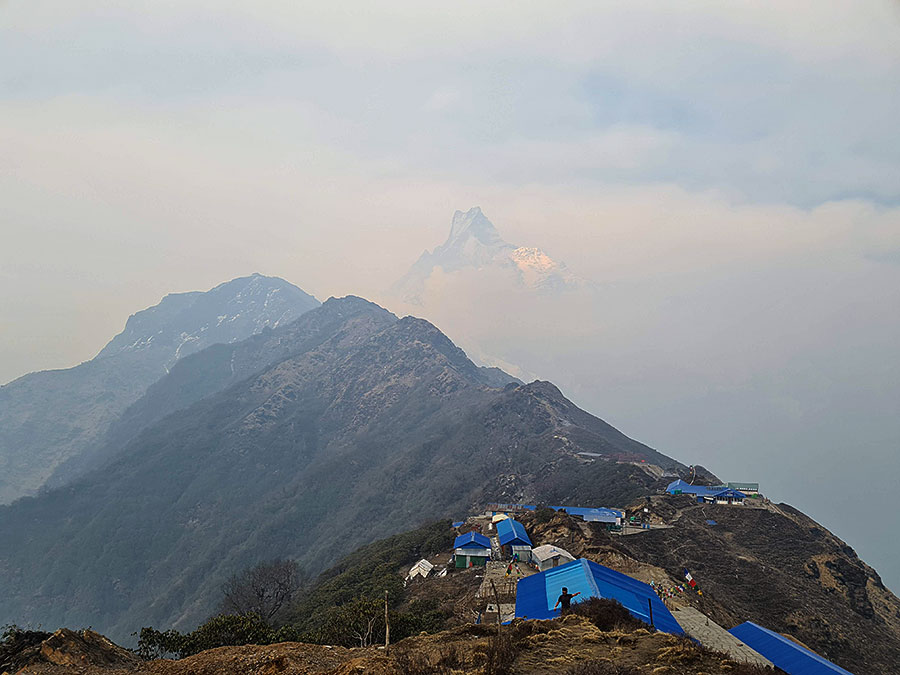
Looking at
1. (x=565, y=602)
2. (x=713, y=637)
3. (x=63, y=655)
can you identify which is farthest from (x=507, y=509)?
(x=63, y=655)

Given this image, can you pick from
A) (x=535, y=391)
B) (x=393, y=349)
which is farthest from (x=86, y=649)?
(x=393, y=349)

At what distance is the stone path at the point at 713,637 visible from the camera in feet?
65.3

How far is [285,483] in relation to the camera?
143 meters

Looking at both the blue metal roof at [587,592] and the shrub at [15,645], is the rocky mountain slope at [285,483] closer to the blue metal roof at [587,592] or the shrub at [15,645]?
the blue metal roof at [587,592]

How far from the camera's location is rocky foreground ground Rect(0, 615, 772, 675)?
12156mm

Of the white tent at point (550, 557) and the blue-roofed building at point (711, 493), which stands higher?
the blue-roofed building at point (711, 493)

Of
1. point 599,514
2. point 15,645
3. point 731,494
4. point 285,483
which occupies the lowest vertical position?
point 285,483

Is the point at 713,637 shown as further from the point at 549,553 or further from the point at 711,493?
the point at 711,493

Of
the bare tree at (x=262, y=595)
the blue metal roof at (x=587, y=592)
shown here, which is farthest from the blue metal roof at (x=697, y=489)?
the bare tree at (x=262, y=595)

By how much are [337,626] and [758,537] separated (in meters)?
45.2

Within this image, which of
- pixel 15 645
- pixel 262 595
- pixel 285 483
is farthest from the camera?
pixel 285 483

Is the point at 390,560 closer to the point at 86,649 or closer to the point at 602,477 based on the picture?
the point at 86,649

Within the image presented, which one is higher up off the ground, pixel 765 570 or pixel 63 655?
pixel 63 655

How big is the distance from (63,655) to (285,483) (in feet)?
458
